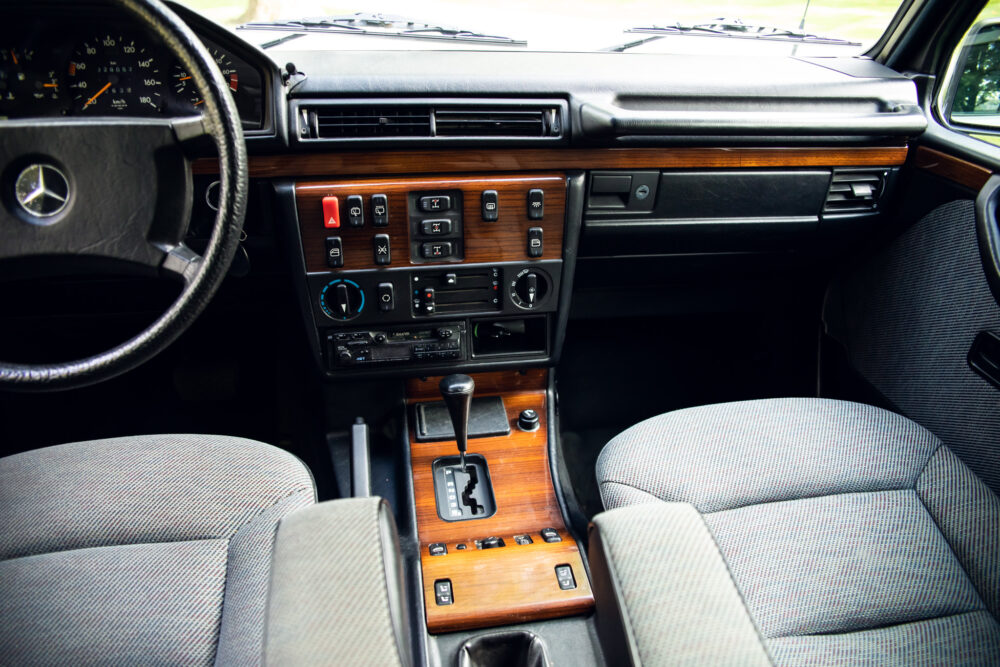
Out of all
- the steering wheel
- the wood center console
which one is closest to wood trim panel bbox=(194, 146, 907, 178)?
the wood center console

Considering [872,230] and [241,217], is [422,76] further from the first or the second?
[872,230]

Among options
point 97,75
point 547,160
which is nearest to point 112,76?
point 97,75

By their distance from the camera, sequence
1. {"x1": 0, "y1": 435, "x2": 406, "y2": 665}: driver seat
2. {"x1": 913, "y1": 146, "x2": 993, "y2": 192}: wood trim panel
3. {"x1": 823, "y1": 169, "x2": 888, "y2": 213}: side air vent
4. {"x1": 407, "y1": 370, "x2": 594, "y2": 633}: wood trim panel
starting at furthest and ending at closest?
1. {"x1": 823, "y1": 169, "x2": 888, "y2": 213}: side air vent
2. {"x1": 913, "y1": 146, "x2": 993, "y2": 192}: wood trim panel
3. {"x1": 407, "y1": 370, "x2": 594, "y2": 633}: wood trim panel
4. {"x1": 0, "y1": 435, "x2": 406, "y2": 665}: driver seat

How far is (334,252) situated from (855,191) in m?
1.31

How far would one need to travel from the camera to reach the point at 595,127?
4.69 ft

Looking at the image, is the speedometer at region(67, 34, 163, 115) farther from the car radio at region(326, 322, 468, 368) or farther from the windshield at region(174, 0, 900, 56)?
the car radio at region(326, 322, 468, 368)

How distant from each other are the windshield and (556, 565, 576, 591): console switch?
1.29 m

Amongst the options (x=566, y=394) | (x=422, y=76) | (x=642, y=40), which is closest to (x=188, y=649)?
(x=422, y=76)

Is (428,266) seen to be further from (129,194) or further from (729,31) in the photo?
(729,31)

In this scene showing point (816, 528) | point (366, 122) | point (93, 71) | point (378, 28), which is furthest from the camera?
point (378, 28)

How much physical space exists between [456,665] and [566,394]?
46.1 inches

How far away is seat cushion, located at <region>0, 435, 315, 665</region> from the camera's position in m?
0.96

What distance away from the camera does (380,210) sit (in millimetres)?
1464

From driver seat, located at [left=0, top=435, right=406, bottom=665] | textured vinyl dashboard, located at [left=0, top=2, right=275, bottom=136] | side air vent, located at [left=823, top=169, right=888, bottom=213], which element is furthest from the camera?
side air vent, located at [left=823, top=169, right=888, bottom=213]
